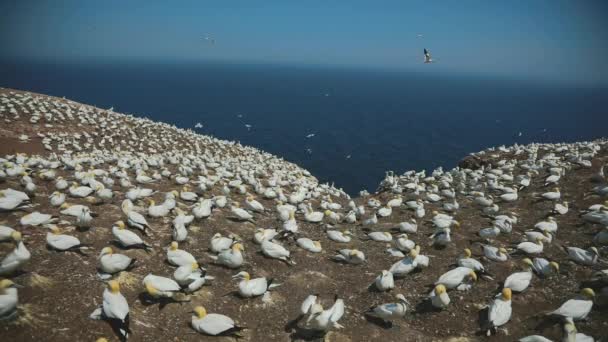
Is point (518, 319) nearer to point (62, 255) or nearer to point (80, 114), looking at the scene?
point (62, 255)

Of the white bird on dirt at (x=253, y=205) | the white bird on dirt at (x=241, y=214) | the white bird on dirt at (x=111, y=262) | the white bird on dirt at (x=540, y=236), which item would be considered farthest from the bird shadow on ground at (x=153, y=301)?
the white bird on dirt at (x=540, y=236)

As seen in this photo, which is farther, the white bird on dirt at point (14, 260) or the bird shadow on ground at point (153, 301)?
the bird shadow on ground at point (153, 301)

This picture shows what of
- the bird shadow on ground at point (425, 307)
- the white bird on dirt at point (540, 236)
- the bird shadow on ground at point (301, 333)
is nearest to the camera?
the bird shadow on ground at point (301, 333)

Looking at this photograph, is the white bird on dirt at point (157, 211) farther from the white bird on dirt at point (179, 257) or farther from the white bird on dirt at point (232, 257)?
the white bird on dirt at point (232, 257)

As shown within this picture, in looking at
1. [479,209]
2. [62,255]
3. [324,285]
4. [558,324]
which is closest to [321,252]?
[324,285]

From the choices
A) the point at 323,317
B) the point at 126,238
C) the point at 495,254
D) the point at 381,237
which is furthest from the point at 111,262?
the point at 495,254

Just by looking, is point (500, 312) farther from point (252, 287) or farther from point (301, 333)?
point (252, 287)
